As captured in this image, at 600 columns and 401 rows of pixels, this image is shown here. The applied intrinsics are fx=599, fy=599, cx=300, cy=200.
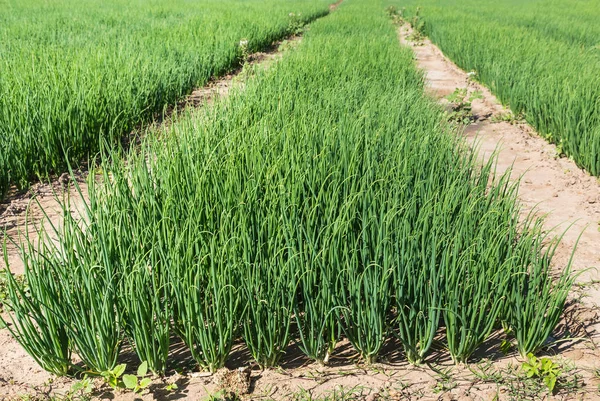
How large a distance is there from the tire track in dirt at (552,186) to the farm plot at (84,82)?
7.04ft

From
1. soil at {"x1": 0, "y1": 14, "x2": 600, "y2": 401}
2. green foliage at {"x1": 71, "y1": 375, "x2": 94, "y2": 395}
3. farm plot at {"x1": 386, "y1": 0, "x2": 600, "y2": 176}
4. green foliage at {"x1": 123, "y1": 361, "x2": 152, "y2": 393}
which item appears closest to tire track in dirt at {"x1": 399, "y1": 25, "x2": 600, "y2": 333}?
farm plot at {"x1": 386, "y1": 0, "x2": 600, "y2": 176}

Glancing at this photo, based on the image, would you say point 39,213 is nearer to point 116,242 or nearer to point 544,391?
point 116,242

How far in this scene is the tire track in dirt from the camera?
2.81 m

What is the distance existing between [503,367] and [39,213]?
2493 millimetres

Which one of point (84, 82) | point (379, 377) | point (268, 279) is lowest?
point (379, 377)

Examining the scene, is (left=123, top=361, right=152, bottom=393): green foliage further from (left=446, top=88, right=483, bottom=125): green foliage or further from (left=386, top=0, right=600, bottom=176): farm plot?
(left=446, top=88, right=483, bottom=125): green foliage

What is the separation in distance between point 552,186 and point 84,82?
3363 mm

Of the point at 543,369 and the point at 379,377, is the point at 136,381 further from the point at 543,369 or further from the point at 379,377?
the point at 543,369

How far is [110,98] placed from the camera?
428 centimetres

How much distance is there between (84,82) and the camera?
4363 millimetres

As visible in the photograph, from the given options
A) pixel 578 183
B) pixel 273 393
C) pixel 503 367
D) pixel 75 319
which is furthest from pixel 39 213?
pixel 578 183

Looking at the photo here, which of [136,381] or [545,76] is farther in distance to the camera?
Answer: [545,76]

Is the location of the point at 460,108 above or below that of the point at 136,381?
above

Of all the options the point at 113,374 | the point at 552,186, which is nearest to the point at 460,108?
the point at 552,186
